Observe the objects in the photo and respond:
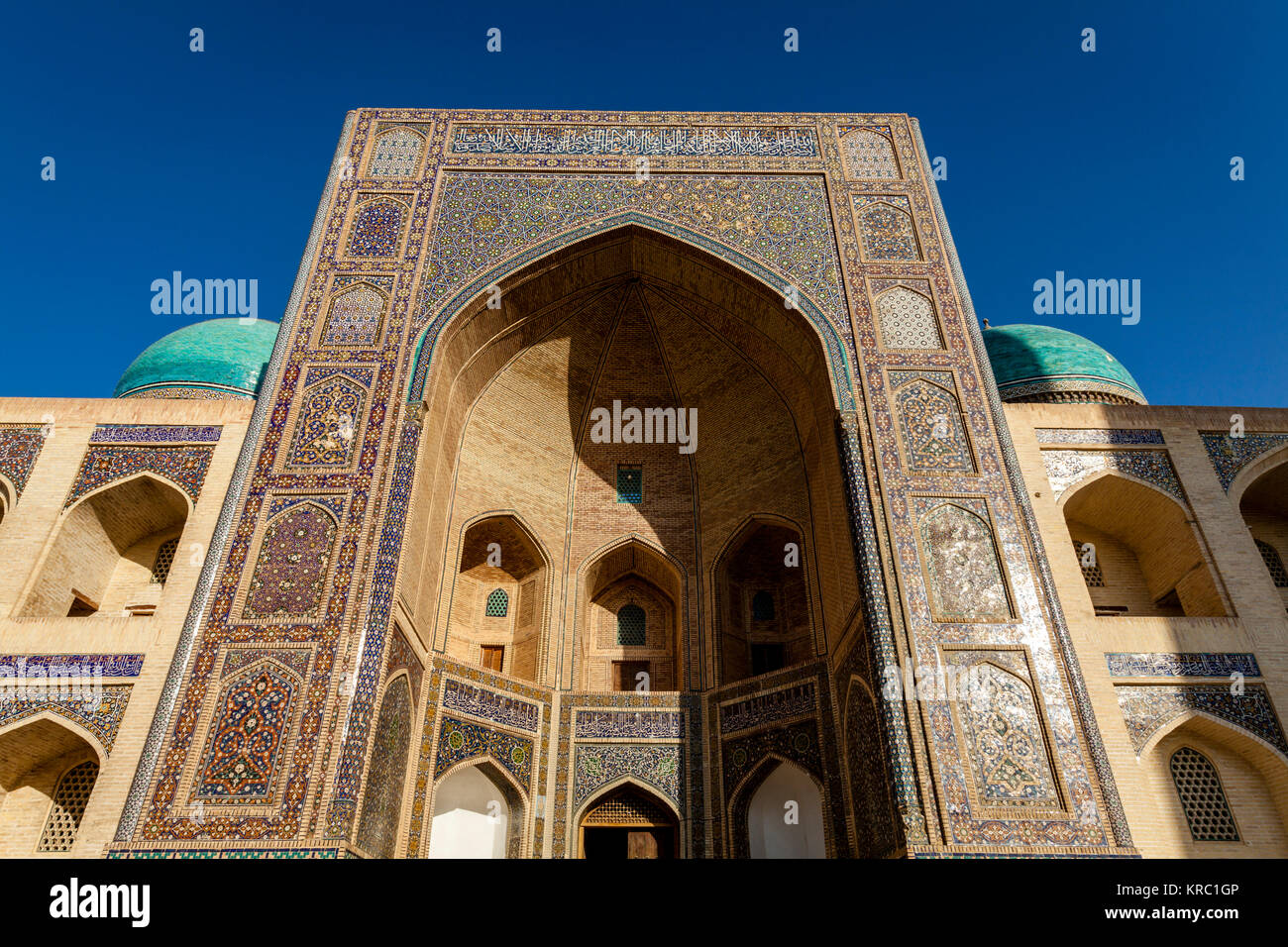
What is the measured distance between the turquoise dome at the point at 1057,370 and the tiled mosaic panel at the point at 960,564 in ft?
Result: 16.8

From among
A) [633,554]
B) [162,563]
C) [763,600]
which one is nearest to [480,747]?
[633,554]

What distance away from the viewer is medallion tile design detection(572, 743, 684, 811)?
27.0ft

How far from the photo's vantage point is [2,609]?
Result: 6.98 meters

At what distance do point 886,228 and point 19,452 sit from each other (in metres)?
8.21

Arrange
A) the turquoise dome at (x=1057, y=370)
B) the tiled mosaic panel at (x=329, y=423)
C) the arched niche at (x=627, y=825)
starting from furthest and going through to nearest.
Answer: the turquoise dome at (x=1057, y=370) → the arched niche at (x=627, y=825) → the tiled mosaic panel at (x=329, y=423)

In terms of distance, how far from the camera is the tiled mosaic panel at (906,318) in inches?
320

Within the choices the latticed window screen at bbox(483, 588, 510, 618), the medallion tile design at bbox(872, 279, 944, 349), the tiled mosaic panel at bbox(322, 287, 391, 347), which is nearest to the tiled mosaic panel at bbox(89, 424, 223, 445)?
the tiled mosaic panel at bbox(322, 287, 391, 347)

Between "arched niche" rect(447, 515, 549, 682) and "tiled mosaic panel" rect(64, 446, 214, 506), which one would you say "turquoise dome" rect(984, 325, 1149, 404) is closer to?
"arched niche" rect(447, 515, 549, 682)

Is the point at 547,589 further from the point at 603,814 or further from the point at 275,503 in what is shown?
the point at 275,503

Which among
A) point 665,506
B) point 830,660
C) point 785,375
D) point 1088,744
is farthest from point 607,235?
point 1088,744

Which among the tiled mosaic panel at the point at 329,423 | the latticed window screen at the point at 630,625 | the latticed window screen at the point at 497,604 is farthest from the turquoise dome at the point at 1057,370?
the tiled mosaic panel at the point at 329,423

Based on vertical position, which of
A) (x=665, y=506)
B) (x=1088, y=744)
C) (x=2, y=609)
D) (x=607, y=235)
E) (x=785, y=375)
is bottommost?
(x=1088, y=744)

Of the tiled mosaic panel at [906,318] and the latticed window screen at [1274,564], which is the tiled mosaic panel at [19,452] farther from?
the latticed window screen at [1274,564]
